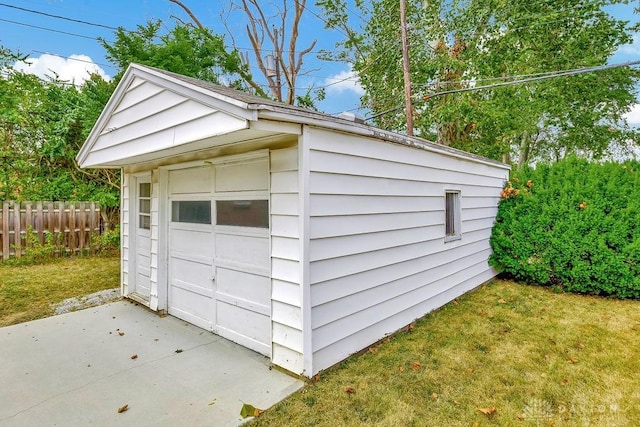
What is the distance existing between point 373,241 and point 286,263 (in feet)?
3.67

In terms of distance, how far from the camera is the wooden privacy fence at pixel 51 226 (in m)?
7.81

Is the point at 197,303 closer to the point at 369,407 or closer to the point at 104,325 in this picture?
the point at 104,325

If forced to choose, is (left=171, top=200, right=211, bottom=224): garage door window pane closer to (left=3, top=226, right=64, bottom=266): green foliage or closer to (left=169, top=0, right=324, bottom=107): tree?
(left=3, top=226, right=64, bottom=266): green foliage

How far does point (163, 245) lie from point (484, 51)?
1252 centimetres

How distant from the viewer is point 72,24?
10.6m

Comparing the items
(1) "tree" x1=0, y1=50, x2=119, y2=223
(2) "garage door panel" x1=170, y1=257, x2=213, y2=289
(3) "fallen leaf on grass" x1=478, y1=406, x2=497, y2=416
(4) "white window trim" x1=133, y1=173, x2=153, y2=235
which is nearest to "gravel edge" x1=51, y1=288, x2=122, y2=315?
(4) "white window trim" x1=133, y1=173, x2=153, y2=235

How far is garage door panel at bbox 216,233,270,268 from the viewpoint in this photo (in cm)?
350

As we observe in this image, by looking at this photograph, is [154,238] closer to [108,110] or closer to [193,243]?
[193,243]

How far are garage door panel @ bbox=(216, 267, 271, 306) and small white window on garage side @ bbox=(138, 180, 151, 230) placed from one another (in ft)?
6.48

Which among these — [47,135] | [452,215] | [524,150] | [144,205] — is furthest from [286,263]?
[524,150]

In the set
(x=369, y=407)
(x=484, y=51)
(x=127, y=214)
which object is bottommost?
(x=369, y=407)

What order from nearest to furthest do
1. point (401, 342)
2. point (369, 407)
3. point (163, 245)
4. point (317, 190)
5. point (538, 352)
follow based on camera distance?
point (369, 407)
point (317, 190)
point (538, 352)
point (401, 342)
point (163, 245)

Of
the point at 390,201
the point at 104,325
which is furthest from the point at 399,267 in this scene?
the point at 104,325

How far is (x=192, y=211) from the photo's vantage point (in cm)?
443
